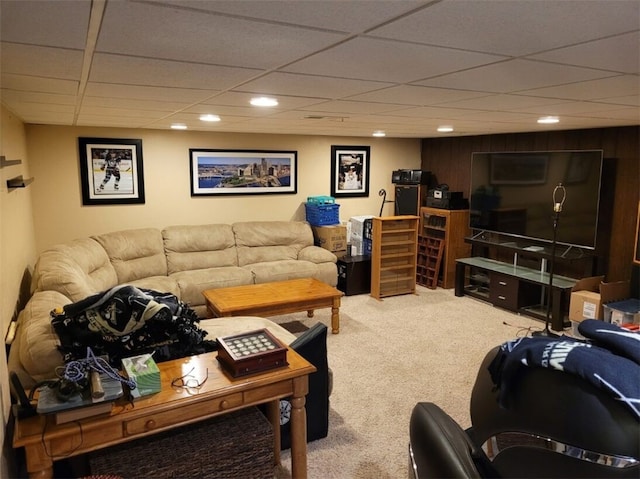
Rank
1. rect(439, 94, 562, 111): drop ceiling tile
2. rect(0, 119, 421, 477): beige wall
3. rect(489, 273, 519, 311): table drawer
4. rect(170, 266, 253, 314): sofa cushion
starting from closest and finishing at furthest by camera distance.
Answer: rect(439, 94, 562, 111): drop ceiling tile < rect(0, 119, 421, 477): beige wall < rect(170, 266, 253, 314): sofa cushion < rect(489, 273, 519, 311): table drawer

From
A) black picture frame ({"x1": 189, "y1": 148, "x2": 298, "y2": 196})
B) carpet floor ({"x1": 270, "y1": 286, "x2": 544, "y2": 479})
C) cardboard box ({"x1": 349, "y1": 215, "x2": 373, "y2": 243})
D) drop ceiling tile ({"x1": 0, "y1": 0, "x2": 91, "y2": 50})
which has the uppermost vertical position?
drop ceiling tile ({"x1": 0, "y1": 0, "x2": 91, "y2": 50})

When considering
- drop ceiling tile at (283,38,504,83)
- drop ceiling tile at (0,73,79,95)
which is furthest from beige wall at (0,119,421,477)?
drop ceiling tile at (283,38,504,83)

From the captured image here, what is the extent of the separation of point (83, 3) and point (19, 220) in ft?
10.1

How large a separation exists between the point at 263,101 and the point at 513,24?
70.6 inches

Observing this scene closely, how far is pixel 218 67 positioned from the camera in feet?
5.93

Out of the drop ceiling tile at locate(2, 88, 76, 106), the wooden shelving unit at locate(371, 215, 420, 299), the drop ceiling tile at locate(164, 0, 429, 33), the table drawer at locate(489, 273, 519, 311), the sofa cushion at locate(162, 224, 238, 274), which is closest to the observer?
the drop ceiling tile at locate(164, 0, 429, 33)

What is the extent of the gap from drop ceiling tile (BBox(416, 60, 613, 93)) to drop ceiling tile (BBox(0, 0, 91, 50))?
4.55ft

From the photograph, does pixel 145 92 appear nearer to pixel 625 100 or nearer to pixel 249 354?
pixel 249 354

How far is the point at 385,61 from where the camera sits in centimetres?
169

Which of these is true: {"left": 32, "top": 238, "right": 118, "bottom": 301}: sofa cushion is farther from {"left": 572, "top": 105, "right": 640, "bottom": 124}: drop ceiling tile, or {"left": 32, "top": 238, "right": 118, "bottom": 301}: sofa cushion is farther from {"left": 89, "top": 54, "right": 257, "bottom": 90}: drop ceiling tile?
{"left": 572, "top": 105, "right": 640, "bottom": 124}: drop ceiling tile

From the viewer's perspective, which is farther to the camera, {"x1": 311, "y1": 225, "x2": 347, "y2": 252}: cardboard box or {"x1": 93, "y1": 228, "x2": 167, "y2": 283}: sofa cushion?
{"x1": 311, "y1": 225, "x2": 347, "y2": 252}: cardboard box

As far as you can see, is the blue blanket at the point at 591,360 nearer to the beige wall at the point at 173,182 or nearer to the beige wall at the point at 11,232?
the beige wall at the point at 11,232

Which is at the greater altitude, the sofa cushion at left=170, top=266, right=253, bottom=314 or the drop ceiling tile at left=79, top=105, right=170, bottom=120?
the drop ceiling tile at left=79, top=105, right=170, bottom=120

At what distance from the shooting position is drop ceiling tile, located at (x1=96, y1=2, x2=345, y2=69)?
1.18 m
